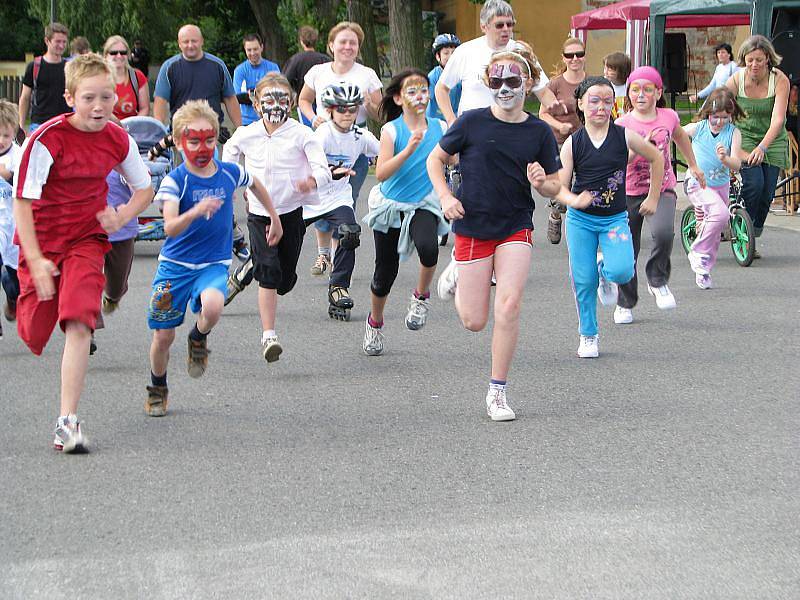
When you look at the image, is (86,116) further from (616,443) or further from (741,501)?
(741,501)

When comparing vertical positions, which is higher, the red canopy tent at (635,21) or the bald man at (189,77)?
the bald man at (189,77)

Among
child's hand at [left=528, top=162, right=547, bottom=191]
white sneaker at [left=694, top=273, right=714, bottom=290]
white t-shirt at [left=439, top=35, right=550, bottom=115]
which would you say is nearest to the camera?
child's hand at [left=528, top=162, right=547, bottom=191]

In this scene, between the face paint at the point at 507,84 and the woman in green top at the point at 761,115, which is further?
the woman in green top at the point at 761,115

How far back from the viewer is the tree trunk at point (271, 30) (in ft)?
140

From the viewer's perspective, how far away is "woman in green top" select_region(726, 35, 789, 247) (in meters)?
12.4

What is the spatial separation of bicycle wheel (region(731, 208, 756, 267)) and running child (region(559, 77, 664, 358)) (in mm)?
3784

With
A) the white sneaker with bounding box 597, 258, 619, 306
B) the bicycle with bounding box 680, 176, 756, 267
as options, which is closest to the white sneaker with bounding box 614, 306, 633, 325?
the white sneaker with bounding box 597, 258, 619, 306

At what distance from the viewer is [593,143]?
866 centimetres

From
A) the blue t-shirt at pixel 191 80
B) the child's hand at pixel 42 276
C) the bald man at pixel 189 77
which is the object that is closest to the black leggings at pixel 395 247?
the child's hand at pixel 42 276

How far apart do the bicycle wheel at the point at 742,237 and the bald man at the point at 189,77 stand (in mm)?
4757

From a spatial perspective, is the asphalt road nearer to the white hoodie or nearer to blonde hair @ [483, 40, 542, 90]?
the white hoodie

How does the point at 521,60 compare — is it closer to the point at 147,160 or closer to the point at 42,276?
the point at 42,276

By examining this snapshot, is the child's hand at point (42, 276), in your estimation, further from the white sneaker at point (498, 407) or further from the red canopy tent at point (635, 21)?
the red canopy tent at point (635, 21)

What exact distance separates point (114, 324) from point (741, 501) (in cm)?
570
